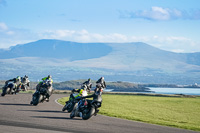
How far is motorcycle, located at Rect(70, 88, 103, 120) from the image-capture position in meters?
23.1

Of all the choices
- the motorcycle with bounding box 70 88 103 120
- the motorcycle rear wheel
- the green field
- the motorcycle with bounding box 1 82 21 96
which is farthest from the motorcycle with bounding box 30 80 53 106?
the motorcycle with bounding box 1 82 21 96

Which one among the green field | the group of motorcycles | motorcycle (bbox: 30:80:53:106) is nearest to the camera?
the group of motorcycles

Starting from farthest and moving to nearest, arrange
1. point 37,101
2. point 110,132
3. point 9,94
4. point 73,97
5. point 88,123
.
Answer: point 9,94 < point 37,101 < point 73,97 < point 88,123 < point 110,132

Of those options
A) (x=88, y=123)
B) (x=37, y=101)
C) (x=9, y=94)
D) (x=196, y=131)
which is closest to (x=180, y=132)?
(x=196, y=131)

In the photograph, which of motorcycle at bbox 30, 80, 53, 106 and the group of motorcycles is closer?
the group of motorcycles

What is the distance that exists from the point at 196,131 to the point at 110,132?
4979mm

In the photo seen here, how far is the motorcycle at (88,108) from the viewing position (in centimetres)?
2310

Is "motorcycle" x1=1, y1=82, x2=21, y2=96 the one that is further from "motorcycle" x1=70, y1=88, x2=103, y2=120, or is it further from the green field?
"motorcycle" x1=70, y1=88, x2=103, y2=120

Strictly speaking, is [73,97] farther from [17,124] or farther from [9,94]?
[9,94]

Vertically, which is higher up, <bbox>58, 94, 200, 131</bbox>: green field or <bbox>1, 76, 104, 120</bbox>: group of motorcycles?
<bbox>1, 76, 104, 120</bbox>: group of motorcycles

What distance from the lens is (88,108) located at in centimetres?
2361

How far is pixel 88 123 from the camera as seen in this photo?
69.2 feet

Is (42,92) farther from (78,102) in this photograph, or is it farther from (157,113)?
(157,113)

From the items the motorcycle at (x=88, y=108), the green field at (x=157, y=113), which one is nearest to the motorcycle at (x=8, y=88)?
the green field at (x=157, y=113)
